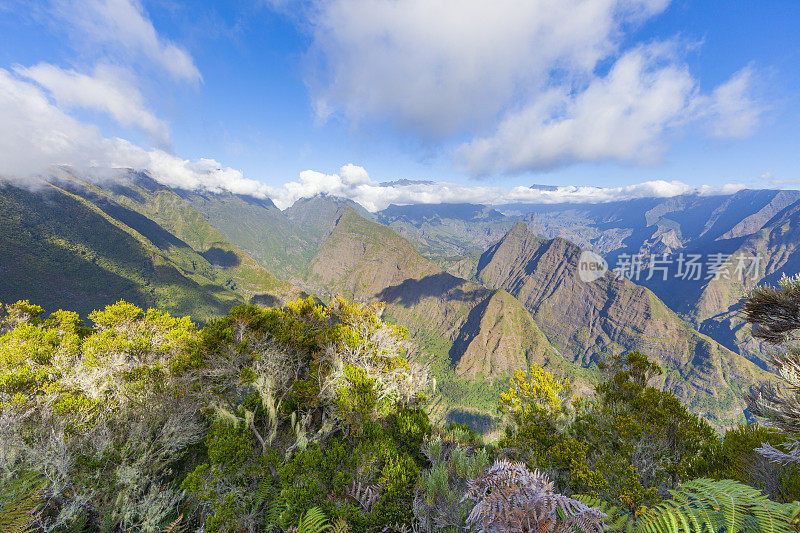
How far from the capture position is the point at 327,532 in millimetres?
5531

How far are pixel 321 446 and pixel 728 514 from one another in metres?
11.5

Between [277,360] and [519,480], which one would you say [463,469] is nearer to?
[519,480]

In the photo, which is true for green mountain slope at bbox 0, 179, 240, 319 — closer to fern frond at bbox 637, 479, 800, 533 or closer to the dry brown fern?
the dry brown fern

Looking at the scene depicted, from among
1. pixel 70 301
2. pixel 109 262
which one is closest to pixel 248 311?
pixel 70 301

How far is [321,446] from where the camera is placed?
10961mm

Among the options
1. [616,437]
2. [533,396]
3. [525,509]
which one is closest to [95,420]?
[525,509]

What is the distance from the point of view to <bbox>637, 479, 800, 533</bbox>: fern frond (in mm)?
2389

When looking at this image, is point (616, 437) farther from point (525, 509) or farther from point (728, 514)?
point (525, 509)

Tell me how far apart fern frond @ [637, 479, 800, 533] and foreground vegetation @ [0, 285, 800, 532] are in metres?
0.03

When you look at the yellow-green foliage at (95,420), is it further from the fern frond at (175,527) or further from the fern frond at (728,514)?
the fern frond at (728,514)

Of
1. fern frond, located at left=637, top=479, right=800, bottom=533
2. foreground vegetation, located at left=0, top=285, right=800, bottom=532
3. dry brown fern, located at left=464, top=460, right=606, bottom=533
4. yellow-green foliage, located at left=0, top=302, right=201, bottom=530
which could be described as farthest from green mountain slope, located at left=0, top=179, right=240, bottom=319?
fern frond, located at left=637, top=479, right=800, bottom=533

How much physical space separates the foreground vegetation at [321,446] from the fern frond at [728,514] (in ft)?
0.08

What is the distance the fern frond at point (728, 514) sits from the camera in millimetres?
2389

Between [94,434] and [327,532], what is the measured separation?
11338 millimetres
